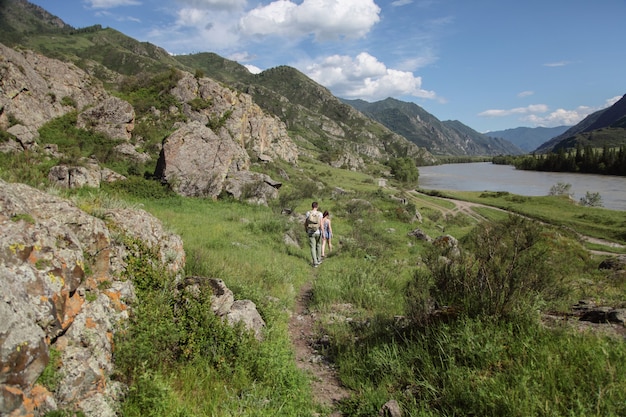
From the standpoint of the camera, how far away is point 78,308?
4371mm

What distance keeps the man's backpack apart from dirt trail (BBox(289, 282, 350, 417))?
4415 millimetres

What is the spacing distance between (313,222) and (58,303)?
33.6 ft

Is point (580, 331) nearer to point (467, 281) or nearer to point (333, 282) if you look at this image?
point (467, 281)

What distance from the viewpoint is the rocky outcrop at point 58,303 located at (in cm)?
325

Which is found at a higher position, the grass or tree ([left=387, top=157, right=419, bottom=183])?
tree ([left=387, top=157, right=419, bottom=183])

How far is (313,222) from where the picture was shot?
13750 millimetres

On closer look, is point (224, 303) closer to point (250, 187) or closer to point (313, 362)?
point (313, 362)

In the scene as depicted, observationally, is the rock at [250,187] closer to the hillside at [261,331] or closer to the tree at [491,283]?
the hillside at [261,331]

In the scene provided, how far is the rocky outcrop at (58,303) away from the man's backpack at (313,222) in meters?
7.98

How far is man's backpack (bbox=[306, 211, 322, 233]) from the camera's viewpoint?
13.7 metres

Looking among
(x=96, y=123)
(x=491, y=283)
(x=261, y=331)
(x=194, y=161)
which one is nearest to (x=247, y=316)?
(x=261, y=331)

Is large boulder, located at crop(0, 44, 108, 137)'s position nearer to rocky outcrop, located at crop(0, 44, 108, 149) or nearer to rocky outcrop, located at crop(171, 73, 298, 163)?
rocky outcrop, located at crop(0, 44, 108, 149)

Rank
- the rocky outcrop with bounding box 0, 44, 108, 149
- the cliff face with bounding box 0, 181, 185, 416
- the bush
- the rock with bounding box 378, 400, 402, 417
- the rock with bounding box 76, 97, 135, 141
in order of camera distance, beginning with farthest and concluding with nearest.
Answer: the rock with bounding box 76, 97, 135, 141
the rocky outcrop with bounding box 0, 44, 108, 149
the bush
the rock with bounding box 378, 400, 402, 417
the cliff face with bounding box 0, 181, 185, 416

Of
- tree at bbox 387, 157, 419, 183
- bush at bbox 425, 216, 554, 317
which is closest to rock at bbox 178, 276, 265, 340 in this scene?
bush at bbox 425, 216, 554, 317
